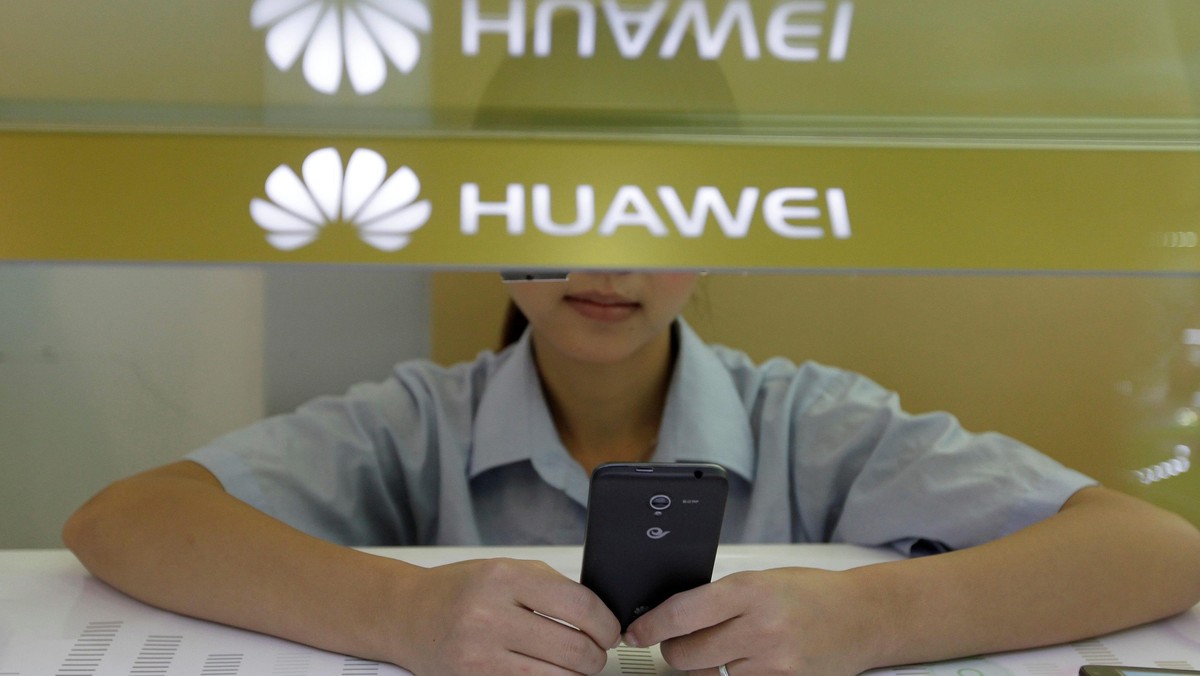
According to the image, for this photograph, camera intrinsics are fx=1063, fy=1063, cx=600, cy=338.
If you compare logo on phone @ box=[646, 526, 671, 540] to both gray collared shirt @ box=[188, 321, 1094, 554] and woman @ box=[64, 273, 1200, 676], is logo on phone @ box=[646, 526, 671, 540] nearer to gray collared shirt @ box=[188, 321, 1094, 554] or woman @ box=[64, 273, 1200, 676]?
woman @ box=[64, 273, 1200, 676]

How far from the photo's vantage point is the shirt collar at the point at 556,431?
830mm

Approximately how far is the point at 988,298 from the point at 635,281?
62cm

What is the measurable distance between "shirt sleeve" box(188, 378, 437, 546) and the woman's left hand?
13.6 inches

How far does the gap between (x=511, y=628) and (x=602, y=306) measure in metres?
0.34

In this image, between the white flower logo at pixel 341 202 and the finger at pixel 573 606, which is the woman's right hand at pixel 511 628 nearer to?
the finger at pixel 573 606

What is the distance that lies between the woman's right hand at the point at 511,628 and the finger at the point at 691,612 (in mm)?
18

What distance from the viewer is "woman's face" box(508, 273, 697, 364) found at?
0.75 metres

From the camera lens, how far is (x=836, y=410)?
0.82 metres

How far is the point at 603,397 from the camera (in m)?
0.90

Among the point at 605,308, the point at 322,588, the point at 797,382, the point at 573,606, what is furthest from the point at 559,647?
the point at 797,382

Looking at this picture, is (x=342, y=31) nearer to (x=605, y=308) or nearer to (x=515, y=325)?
(x=605, y=308)

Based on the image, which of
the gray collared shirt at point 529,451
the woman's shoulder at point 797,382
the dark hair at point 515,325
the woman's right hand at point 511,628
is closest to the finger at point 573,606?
the woman's right hand at point 511,628

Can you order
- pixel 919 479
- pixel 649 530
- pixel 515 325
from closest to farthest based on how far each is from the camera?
pixel 649 530, pixel 919 479, pixel 515 325

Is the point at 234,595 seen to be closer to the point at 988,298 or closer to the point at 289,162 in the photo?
the point at 289,162
